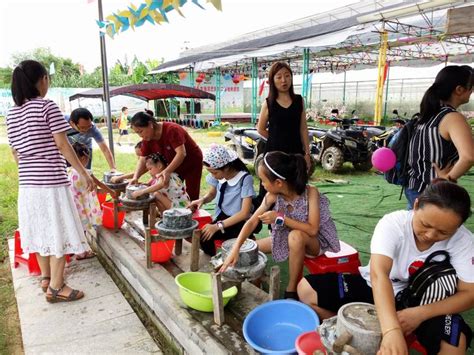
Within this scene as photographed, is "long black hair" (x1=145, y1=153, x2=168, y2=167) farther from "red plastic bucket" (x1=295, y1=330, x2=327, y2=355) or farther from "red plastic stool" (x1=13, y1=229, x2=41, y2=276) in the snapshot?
"red plastic bucket" (x1=295, y1=330, x2=327, y2=355)

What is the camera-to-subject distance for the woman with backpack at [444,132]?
1.98 metres

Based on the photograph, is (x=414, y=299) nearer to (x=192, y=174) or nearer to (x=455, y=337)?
(x=455, y=337)

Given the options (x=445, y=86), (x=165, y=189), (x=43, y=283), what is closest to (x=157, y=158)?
(x=165, y=189)

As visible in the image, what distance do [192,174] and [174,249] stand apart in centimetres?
99

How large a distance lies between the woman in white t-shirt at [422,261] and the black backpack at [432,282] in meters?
0.02

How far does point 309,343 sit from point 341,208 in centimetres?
352

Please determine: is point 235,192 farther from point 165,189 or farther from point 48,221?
point 48,221

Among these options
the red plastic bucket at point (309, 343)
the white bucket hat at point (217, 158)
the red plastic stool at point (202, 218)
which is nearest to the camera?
the red plastic bucket at point (309, 343)

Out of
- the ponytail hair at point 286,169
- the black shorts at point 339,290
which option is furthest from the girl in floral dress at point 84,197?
the black shorts at point 339,290

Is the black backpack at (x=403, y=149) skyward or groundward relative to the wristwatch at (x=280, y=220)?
skyward

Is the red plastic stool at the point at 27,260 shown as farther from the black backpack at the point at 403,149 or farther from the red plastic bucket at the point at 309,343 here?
the black backpack at the point at 403,149

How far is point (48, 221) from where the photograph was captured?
8.38 ft

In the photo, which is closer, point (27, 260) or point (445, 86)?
point (445, 86)

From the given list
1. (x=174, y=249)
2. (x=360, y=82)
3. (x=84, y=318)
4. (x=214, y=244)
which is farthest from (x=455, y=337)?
(x=360, y=82)
